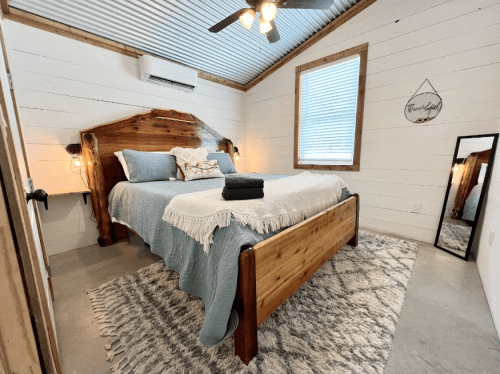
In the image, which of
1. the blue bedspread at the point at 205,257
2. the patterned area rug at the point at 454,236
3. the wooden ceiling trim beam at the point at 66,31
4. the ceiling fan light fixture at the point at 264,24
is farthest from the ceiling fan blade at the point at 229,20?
the patterned area rug at the point at 454,236

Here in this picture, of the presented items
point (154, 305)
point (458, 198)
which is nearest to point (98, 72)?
point (154, 305)

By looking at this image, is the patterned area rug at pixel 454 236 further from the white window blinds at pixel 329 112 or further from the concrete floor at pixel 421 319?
the white window blinds at pixel 329 112

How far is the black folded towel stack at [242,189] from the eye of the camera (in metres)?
1.23

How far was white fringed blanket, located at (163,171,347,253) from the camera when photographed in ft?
3.51

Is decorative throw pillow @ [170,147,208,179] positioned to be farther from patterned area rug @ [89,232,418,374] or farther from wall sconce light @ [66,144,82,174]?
patterned area rug @ [89,232,418,374]

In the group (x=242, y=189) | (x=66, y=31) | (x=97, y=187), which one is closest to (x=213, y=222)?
(x=242, y=189)

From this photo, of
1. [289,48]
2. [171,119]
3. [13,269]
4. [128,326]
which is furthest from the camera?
[289,48]

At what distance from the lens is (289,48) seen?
3154mm

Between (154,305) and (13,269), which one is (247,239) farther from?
(154,305)

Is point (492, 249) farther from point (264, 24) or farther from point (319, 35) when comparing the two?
point (319, 35)

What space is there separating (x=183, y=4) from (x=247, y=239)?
2.47 metres

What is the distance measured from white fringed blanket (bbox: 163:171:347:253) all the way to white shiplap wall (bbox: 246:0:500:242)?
1526 millimetres

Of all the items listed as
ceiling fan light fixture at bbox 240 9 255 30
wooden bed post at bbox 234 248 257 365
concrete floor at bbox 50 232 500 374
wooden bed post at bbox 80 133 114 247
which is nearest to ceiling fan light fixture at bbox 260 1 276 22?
ceiling fan light fixture at bbox 240 9 255 30

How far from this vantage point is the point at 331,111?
2986mm
